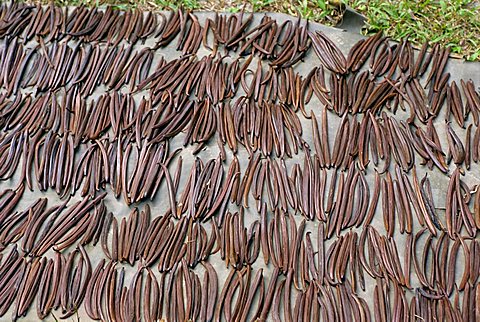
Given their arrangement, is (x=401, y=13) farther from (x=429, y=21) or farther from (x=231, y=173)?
(x=231, y=173)

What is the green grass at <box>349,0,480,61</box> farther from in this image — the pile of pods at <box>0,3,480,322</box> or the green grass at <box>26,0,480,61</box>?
the pile of pods at <box>0,3,480,322</box>

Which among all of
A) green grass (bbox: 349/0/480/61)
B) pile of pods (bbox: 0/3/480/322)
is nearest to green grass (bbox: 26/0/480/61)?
green grass (bbox: 349/0/480/61)

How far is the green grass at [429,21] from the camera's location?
3.18 m

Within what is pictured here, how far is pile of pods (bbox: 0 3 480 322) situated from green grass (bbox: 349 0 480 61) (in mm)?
296

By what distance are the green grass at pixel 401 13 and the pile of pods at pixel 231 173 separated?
0.27 m

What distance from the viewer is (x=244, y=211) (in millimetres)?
2426

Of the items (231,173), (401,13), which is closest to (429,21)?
(401,13)

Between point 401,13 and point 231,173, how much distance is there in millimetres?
1500

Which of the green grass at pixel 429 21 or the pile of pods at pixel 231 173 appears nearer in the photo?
the pile of pods at pixel 231 173

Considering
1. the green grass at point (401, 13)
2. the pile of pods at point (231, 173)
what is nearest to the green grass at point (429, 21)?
the green grass at point (401, 13)

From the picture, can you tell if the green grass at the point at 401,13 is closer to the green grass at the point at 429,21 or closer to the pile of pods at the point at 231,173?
Answer: the green grass at the point at 429,21

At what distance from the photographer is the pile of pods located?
2205 mm

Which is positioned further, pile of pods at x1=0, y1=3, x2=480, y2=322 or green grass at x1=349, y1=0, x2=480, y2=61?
green grass at x1=349, y1=0, x2=480, y2=61

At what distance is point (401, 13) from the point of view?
327cm
